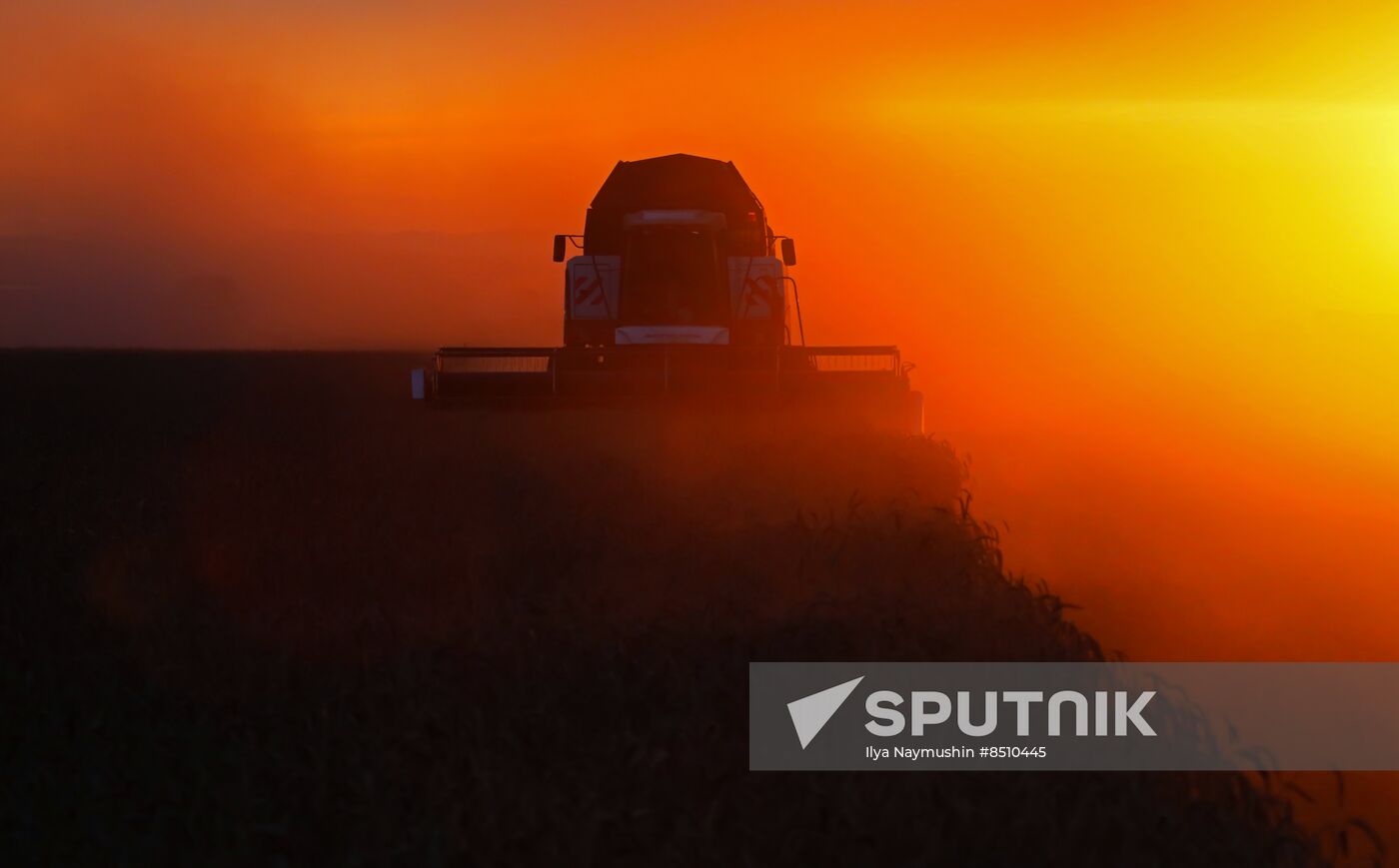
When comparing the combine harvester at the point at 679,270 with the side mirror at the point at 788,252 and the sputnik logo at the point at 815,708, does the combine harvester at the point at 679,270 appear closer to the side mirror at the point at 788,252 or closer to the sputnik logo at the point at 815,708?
the side mirror at the point at 788,252

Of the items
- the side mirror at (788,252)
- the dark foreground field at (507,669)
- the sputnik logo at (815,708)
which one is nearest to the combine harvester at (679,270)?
the side mirror at (788,252)

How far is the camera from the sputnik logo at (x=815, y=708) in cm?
591

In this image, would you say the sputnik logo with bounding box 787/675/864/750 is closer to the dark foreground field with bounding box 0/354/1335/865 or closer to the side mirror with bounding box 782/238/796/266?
the dark foreground field with bounding box 0/354/1335/865

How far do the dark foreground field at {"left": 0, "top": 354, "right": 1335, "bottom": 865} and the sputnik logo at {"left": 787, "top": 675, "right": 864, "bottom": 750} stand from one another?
217mm

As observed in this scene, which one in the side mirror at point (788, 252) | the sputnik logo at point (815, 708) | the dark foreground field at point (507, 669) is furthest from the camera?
the side mirror at point (788, 252)

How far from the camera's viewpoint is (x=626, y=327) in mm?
20453

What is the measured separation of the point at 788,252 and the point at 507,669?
14.0m

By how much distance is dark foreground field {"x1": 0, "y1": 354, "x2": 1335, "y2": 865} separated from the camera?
5160 mm

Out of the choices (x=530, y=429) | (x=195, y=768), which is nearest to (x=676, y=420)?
(x=530, y=429)

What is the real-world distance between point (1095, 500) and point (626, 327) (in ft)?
21.2

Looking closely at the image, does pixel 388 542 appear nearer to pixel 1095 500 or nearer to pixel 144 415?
pixel 1095 500

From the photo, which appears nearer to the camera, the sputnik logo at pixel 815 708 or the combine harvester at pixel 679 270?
the sputnik logo at pixel 815 708

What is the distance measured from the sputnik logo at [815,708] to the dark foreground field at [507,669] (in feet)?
0.71

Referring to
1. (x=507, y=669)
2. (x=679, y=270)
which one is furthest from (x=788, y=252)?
(x=507, y=669)
